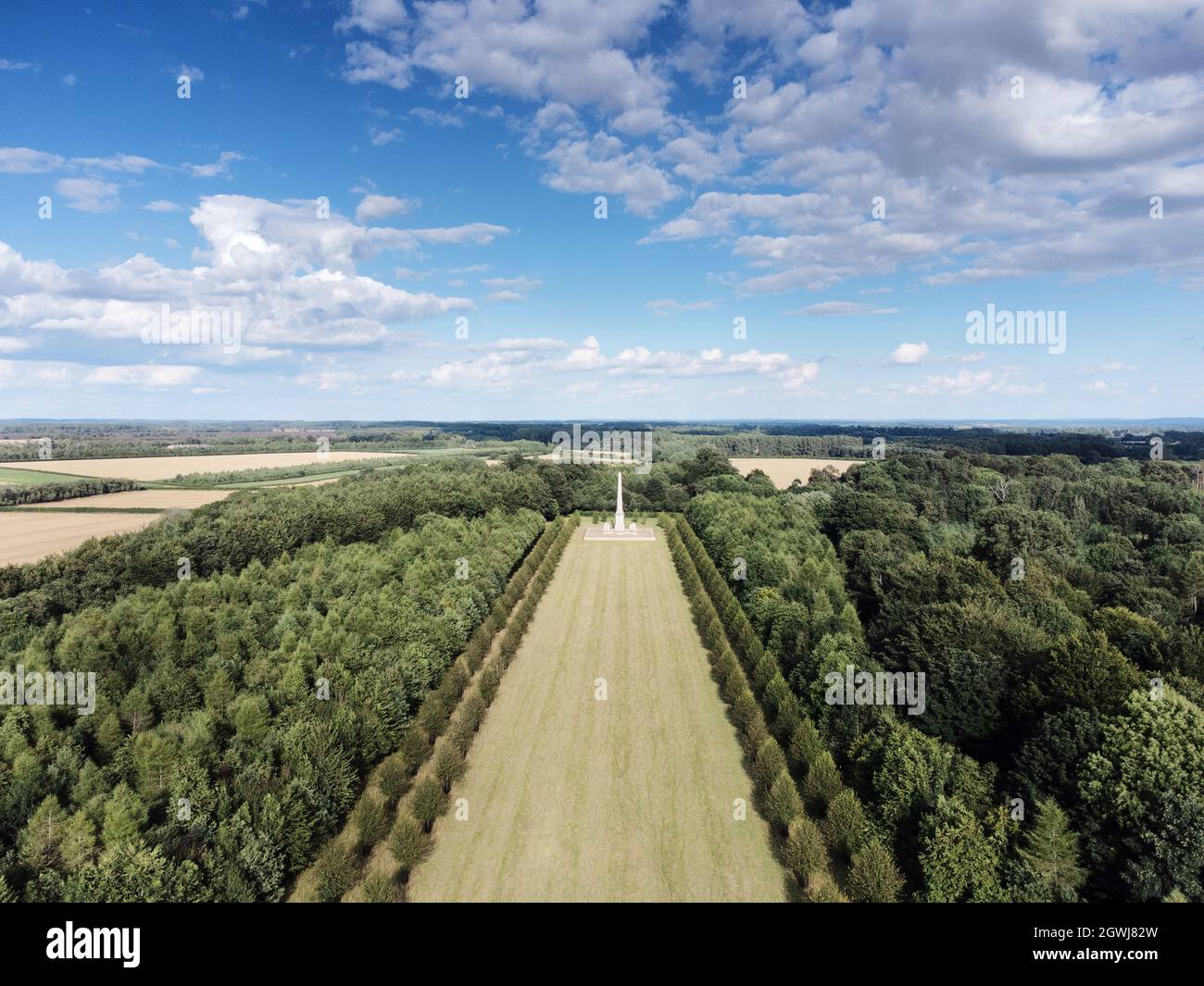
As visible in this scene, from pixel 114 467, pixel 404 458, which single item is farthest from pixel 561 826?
pixel 404 458

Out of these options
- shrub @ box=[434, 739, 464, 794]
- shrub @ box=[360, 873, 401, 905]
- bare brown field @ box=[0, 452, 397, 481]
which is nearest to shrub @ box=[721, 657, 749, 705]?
shrub @ box=[434, 739, 464, 794]

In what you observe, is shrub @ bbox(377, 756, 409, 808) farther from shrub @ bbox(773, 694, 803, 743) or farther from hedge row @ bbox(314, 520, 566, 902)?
shrub @ bbox(773, 694, 803, 743)

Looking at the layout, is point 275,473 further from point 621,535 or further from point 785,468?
point 785,468

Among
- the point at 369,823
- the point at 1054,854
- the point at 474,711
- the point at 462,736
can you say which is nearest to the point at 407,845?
the point at 369,823

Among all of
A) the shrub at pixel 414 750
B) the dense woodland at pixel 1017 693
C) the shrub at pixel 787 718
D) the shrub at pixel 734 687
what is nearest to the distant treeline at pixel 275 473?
the dense woodland at pixel 1017 693

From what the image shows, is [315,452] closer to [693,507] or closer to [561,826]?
[693,507]

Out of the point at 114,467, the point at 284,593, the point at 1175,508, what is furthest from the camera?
the point at 114,467
